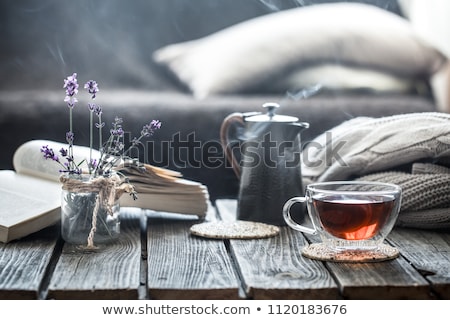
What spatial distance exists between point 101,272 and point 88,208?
204mm

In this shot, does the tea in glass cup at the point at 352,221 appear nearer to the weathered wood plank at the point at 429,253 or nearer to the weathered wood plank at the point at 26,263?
the weathered wood plank at the point at 429,253

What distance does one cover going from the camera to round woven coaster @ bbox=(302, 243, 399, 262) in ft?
4.04

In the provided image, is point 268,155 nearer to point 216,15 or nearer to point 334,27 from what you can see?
point 334,27

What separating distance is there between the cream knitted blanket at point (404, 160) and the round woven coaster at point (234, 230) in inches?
9.1

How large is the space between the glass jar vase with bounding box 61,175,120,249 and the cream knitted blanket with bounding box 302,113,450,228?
1.68 feet

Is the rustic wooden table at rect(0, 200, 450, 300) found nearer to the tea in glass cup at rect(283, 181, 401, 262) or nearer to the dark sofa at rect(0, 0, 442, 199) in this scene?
the tea in glass cup at rect(283, 181, 401, 262)

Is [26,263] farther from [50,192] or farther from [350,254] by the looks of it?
[350,254]

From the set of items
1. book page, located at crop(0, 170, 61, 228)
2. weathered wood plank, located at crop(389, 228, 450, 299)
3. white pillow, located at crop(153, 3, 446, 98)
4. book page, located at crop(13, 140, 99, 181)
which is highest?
white pillow, located at crop(153, 3, 446, 98)

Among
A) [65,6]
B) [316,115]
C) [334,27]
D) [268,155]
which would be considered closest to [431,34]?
[334,27]

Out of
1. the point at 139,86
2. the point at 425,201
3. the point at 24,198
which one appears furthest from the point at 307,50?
the point at 24,198

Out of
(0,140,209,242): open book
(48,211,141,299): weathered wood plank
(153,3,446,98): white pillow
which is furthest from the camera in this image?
(153,3,446,98): white pillow

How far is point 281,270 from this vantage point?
3.86 feet

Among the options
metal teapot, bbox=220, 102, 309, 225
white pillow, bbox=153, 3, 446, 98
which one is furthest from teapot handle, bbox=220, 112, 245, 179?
white pillow, bbox=153, 3, 446, 98

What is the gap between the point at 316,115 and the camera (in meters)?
2.40
